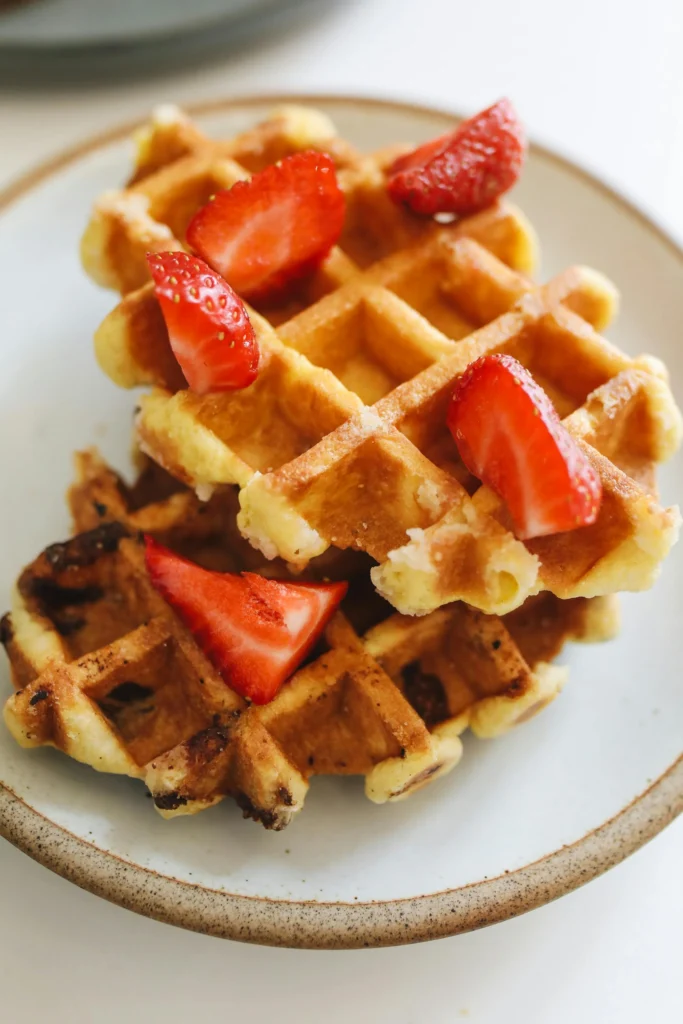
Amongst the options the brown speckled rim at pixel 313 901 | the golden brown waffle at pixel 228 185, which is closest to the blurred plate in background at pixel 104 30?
the golden brown waffle at pixel 228 185

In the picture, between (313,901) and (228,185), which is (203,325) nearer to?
(228,185)

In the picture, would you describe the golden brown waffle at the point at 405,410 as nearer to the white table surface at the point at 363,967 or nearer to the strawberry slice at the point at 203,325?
the strawberry slice at the point at 203,325

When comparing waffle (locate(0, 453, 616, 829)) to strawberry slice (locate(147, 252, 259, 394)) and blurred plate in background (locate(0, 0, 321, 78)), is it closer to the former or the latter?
strawberry slice (locate(147, 252, 259, 394))

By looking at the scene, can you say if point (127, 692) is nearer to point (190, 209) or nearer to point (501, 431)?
point (501, 431)

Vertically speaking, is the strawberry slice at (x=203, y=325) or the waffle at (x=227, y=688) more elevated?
the strawberry slice at (x=203, y=325)

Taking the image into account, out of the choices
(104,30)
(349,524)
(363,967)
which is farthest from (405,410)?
(104,30)

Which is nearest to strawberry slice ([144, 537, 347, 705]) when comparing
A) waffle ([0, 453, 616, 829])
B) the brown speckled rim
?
waffle ([0, 453, 616, 829])
